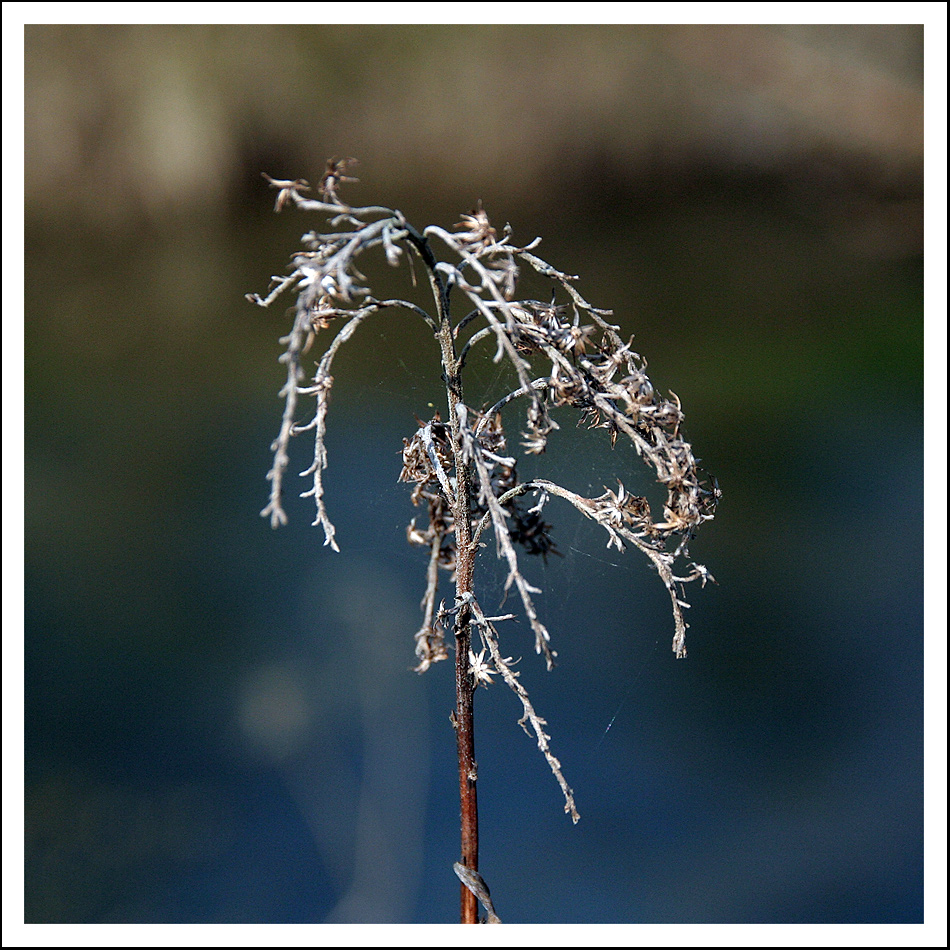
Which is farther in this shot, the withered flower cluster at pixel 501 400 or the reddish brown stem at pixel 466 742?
the reddish brown stem at pixel 466 742

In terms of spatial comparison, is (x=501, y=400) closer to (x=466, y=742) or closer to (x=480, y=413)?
(x=480, y=413)

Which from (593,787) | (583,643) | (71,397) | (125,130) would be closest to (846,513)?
(583,643)

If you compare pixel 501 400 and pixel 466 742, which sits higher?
pixel 501 400

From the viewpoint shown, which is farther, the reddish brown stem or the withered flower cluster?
the reddish brown stem

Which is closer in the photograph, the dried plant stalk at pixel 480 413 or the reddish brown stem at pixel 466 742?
the dried plant stalk at pixel 480 413

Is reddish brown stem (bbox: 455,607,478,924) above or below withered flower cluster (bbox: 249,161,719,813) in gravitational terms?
below

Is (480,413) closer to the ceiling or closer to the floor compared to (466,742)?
closer to the ceiling

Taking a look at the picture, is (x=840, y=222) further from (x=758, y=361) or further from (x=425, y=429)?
(x=425, y=429)

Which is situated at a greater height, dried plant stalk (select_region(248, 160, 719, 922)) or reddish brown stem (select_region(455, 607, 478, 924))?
dried plant stalk (select_region(248, 160, 719, 922))

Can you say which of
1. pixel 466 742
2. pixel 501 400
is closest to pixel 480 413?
pixel 501 400

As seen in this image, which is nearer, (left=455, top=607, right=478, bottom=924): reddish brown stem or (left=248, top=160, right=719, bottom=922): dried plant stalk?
(left=248, top=160, right=719, bottom=922): dried plant stalk

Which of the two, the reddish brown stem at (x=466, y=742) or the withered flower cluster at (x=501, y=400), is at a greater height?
the withered flower cluster at (x=501, y=400)
